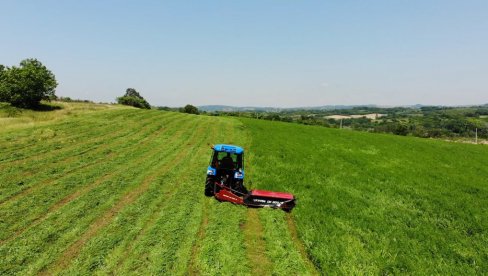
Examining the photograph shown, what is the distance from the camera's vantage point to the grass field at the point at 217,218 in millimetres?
8039

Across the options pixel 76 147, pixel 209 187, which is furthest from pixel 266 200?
pixel 76 147

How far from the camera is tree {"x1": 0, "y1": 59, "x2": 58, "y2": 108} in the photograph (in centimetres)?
4794

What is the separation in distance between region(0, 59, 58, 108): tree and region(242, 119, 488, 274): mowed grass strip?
1765 inches

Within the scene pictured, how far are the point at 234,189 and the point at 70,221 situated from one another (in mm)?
6565

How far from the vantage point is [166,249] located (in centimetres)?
834

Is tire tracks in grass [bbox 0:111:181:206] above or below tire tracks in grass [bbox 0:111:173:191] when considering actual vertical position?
below

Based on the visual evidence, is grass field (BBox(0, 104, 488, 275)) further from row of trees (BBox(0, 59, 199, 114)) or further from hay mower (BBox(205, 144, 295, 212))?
row of trees (BBox(0, 59, 199, 114))

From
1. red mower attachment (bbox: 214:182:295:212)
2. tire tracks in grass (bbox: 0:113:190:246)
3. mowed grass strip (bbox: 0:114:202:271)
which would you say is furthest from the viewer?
red mower attachment (bbox: 214:182:295:212)

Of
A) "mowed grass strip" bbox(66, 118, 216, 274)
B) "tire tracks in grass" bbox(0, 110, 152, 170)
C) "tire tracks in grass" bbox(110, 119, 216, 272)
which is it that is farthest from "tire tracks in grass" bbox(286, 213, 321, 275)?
"tire tracks in grass" bbox(0, 110, 152, 170)

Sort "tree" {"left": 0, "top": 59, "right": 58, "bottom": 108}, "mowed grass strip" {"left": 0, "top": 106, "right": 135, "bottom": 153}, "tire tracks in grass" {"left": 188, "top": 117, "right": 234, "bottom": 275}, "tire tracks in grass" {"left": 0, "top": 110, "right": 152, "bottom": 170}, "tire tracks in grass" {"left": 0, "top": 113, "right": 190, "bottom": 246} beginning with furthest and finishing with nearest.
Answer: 1. "tree" {"left": 0, "top": 59, "right": 58, "bottom": 108}
2. "mowed grass strip" {"left": 0, "top": 106, "right": 135, "bottom": 153}
3. "tire tracks in grass" {"left": 0, "top": 110, "right": 152, "bottom": 170}
4. "tire tracks in grass" {"left": 0, "top": 113, "right": 190, "bottom": 246}
5. "tire tracks in grass" {"left": 188, "top": 117, "right": 234, "bottom": 275}

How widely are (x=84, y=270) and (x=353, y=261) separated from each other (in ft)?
23.7

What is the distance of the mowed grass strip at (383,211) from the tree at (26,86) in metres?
44.8

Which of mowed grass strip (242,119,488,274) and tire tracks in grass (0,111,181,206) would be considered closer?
mowed grass strip (242,119,488,274)

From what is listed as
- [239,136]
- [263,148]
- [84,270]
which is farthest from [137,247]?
[239,136]
